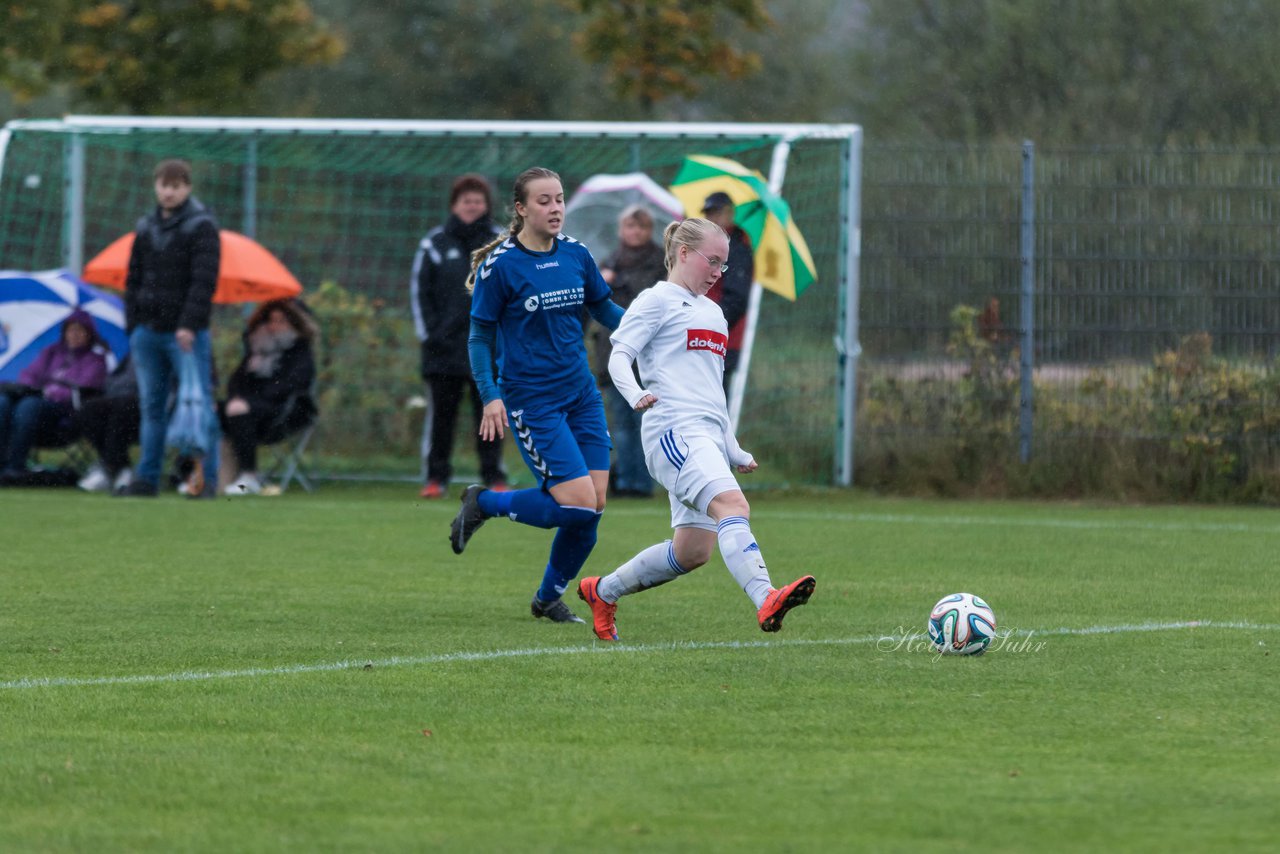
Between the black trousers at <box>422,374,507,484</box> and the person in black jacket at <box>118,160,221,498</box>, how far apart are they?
1617mm

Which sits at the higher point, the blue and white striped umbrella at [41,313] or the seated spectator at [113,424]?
the blue and white striped umbrella at [41,313]

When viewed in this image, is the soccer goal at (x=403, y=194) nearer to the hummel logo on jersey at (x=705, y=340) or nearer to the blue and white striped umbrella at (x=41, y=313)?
the blue and white striped umbrella at (x=41, y=313)

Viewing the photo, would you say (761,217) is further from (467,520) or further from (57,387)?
(467,520)

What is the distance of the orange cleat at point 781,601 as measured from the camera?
6719 millimetres

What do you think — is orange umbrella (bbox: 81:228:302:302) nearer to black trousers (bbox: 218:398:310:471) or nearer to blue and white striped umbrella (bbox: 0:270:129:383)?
blue and white striped umbrella (bbox: 0:270:129:383)

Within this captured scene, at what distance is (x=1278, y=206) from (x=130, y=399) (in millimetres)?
8618

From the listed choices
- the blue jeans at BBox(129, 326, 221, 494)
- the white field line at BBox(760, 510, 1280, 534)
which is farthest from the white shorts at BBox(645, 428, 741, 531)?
the blue jeans at BBox(129, 326, 221, 494)

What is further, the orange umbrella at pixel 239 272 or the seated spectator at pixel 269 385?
the seated spectator at pixel 269 385

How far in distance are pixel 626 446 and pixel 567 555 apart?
6230 mm

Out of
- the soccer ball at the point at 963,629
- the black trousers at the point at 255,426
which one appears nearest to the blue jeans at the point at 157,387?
the black trousers at the point at 255,426

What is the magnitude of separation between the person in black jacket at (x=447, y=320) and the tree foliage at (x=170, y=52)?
10.5 meters

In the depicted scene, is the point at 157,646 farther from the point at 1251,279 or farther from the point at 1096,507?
the point at 1251,279

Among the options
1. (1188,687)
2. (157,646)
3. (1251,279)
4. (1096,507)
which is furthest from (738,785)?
(1251,279)

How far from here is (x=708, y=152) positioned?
16047 mm
